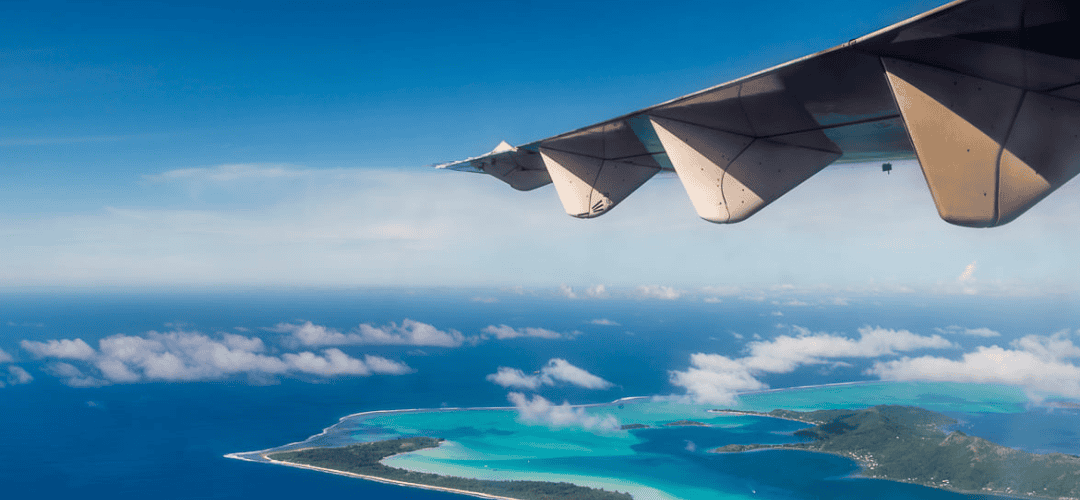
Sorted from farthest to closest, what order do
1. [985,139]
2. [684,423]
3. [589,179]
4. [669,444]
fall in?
1. [684,423]
2. [669,444]
3. [589,179]
4. [985,139]

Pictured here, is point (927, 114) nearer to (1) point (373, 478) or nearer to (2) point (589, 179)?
(2) point (589, 179)

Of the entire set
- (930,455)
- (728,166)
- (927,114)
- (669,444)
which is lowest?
(669,444)

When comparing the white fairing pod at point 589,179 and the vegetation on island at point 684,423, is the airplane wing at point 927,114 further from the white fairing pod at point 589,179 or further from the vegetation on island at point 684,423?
the vegetation on island at point 684,423

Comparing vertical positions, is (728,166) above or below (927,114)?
above

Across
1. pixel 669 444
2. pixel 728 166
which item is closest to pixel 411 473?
pixel 669 444

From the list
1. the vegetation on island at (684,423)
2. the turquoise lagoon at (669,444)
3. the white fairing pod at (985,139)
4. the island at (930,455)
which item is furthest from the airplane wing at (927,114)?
the vegetation on island at (684,423)

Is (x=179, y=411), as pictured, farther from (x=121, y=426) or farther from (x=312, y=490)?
(x=312, y=490)
